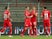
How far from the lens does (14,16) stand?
1991 centimetres

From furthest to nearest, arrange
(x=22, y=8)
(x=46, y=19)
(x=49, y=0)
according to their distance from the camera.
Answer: (x=49, y=0), (x=22, y=8), (x=46, y=19)

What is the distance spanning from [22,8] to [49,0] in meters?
4.07

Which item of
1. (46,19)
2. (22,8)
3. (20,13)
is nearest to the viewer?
(46,19)

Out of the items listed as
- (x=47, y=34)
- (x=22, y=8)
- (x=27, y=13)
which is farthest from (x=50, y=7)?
(x=27, y=13)

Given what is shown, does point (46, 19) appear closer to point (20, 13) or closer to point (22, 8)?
point (20, 13)

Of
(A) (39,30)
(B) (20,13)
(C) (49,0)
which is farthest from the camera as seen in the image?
(C) (49,0)

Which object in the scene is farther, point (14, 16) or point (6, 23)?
point (14, 16)

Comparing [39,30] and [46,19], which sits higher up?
[46,19]

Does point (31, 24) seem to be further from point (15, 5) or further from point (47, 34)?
point (15, 5)

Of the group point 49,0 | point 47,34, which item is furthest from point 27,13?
point 49,0

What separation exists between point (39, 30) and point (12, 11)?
10.3ft

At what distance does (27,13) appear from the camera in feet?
51.4

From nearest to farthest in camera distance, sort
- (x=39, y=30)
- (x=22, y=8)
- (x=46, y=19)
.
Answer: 1. (x=46, y=19)
2. (x=39, y=30)
3. (x=22, y=8)

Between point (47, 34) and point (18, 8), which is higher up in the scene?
point (18, 8)
